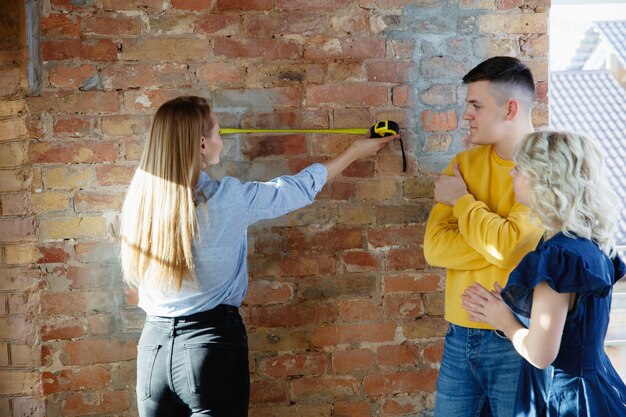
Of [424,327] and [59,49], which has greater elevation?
[59,49]

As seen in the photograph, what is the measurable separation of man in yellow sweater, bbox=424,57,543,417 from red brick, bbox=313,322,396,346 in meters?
0.45

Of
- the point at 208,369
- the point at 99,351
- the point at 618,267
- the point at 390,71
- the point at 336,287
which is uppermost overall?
the point at 390,71

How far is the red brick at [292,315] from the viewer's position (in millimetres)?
2457

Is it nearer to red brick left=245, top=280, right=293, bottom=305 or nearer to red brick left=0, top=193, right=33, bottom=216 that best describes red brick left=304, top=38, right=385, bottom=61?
red brick left=245, top=280, right=293, bottom=305

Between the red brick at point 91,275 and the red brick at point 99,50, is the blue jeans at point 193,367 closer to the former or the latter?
the red brick at point 91,275

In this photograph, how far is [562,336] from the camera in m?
1.60

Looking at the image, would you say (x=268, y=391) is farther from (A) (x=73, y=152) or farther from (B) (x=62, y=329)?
(A) (x=73, y=152)

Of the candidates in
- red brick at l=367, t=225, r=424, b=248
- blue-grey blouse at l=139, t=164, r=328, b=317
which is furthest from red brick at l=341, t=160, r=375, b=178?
blue-grey blouse at l=139, t=164, r=328, b=317

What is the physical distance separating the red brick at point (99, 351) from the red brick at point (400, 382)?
3.06ft

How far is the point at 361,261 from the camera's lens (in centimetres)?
248

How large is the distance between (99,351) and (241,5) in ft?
4.63

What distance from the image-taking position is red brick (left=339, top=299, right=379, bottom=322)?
2482mm

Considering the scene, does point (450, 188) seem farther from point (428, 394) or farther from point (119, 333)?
point (119, 333)

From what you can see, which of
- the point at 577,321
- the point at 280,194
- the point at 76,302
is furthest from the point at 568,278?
the point at 76,302
